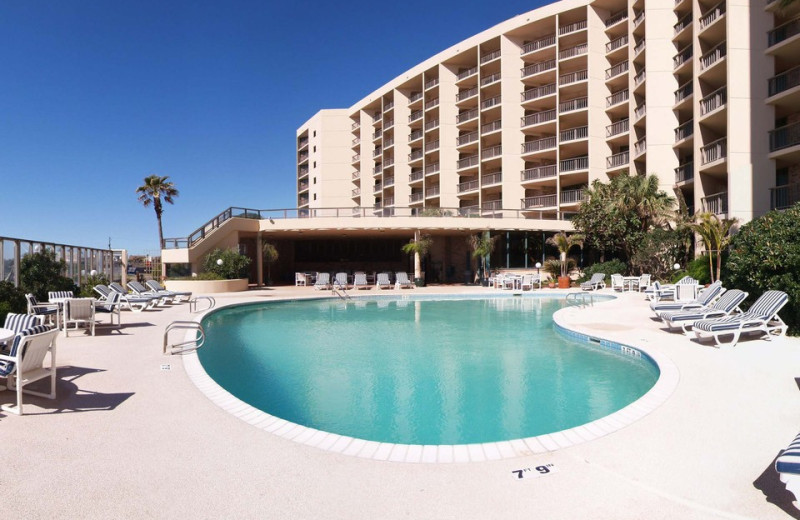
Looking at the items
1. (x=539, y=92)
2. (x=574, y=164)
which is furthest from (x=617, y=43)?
(x=574, y=164)

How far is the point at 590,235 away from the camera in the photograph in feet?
81.6

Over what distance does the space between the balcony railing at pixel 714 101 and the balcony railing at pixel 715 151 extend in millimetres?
1633

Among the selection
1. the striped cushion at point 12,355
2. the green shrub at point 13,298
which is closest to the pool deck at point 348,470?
the striped cushion at point 12,355

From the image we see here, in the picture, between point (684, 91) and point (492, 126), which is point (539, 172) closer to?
point (492, 126)

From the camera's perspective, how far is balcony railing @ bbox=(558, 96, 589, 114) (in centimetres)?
3159

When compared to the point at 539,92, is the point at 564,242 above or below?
below

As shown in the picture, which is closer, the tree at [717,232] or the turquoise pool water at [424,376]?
the turquoise pool water at [424,376]

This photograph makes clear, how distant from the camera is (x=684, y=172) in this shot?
25.0m

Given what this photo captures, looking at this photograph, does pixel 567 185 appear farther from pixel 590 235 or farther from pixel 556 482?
pixel 556 482

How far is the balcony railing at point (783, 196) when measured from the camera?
58.6ft

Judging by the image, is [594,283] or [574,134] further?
[574,134]

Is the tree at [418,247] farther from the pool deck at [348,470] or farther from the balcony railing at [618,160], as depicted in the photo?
the pool deck at [348,470]

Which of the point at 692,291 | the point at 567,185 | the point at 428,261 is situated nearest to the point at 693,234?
the point at 692,291

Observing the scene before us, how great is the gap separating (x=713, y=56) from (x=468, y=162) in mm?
18058
